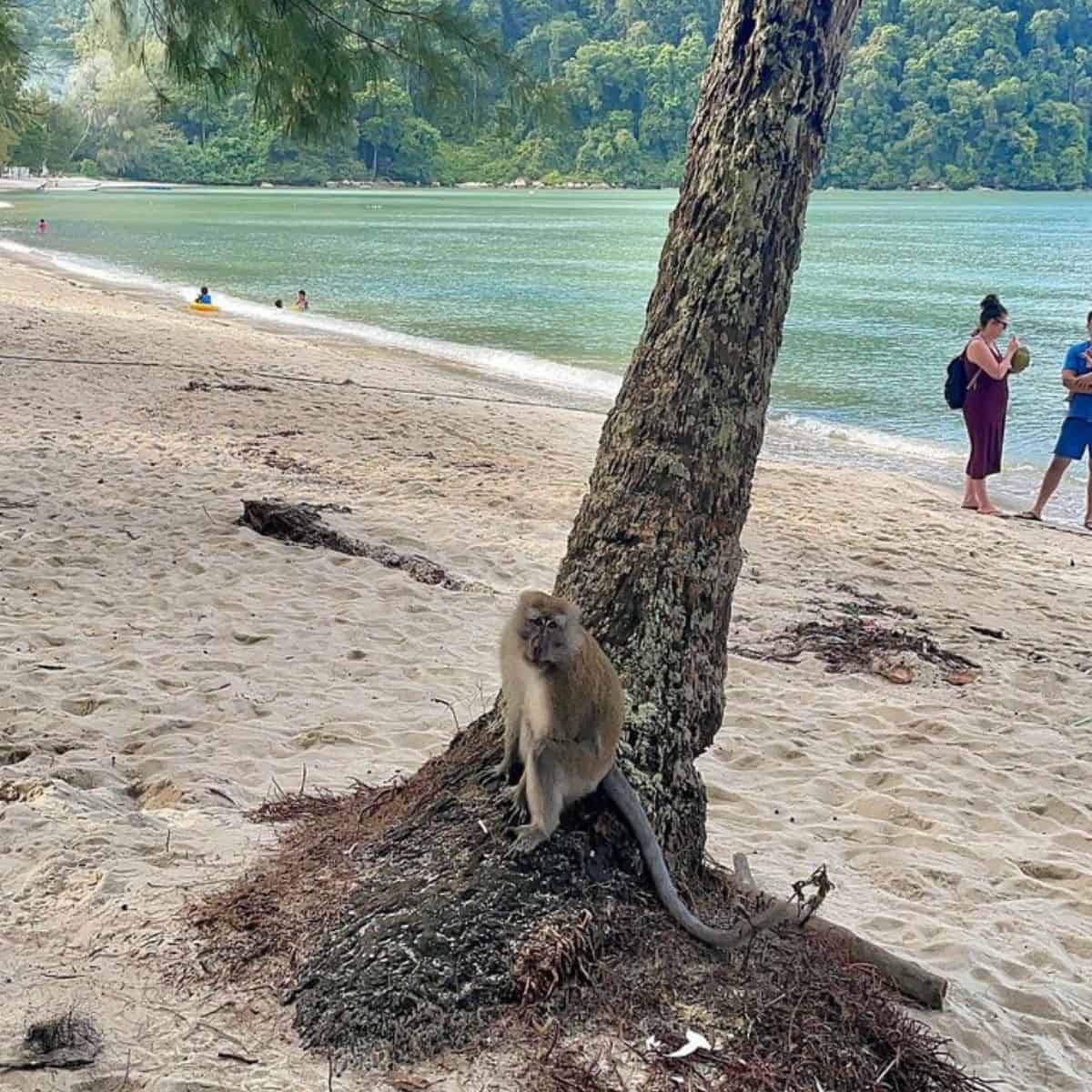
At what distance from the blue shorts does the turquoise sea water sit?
2252 millimetres

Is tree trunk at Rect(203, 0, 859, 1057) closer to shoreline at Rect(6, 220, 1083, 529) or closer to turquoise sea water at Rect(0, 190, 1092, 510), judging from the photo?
shoreline at Rect(6, 220, 1083, 529)

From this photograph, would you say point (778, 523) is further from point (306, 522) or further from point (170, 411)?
point (170, 411)

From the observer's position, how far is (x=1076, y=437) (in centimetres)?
988

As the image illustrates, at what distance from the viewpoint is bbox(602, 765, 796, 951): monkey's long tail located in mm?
2920

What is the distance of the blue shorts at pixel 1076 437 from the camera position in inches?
387

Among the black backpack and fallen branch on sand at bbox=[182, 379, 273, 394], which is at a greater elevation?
the black backpack

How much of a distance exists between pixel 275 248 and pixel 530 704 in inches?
1946

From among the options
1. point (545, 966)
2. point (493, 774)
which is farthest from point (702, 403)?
point (545, 966)

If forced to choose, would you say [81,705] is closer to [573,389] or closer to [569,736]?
[569,736]

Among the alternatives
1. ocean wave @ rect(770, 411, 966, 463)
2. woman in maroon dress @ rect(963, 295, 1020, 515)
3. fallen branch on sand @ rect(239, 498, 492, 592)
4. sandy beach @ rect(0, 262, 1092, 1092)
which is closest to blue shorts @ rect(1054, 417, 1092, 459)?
woman in maroon dress @ rect(963, 295, 1020, 515)

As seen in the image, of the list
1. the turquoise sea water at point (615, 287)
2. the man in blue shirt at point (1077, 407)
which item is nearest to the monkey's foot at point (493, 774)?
the man in blue shirt at point (1077, 407)

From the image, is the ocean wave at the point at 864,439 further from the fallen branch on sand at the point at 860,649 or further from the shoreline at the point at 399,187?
the shoreline at the point at 399,187

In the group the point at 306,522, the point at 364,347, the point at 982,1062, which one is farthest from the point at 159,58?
the point at 364,347

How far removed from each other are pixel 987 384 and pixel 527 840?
8020 mm
